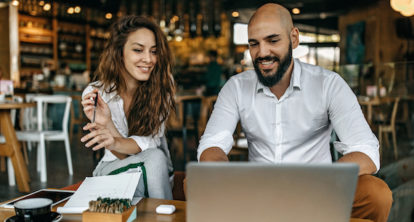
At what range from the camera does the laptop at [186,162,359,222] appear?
2.75 ft

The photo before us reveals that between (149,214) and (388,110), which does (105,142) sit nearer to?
(149,214)

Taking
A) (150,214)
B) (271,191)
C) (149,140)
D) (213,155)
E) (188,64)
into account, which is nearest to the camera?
(271,191)

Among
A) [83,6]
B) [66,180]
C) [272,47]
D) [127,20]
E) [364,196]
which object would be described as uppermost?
[83,6]

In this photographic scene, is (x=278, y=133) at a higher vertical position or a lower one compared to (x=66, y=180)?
higher

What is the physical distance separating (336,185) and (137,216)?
0.72 metres

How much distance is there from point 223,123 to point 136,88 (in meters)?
0.65

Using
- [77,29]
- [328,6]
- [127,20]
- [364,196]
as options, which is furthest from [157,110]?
[77,29]

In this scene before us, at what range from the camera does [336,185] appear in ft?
2.80

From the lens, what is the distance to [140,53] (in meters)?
2.07

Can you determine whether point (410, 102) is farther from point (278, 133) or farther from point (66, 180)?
point (66, 180)

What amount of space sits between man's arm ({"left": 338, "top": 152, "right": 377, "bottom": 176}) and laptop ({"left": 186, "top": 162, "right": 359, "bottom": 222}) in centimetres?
66

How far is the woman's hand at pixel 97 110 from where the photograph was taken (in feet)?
5.82

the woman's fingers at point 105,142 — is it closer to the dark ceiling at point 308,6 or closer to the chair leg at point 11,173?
the chair leg at point 11,173

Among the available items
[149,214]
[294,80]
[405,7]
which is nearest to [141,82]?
[294,80]
